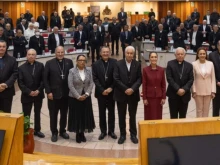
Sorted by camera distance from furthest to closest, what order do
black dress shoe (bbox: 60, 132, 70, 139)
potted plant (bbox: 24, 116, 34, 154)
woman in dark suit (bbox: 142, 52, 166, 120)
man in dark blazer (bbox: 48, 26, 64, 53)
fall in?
man in dark blazer (bbox: 48, 26, 64, 53) → black dress shoe (bbox: 60, 132, 70, 139) → woman in dark suit (bbox: 142, 52, 166, 120) → potted plant (bbox: 24, 116, 34, 154)

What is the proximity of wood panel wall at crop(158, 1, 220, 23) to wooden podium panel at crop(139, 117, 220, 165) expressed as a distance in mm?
28447

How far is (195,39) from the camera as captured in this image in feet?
53.3

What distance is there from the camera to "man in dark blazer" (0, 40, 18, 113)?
7.22 metres

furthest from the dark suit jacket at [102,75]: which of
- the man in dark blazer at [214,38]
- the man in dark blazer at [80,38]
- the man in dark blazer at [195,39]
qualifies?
the man in dark blazer at [80,38]

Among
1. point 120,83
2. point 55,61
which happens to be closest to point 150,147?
point 120,83

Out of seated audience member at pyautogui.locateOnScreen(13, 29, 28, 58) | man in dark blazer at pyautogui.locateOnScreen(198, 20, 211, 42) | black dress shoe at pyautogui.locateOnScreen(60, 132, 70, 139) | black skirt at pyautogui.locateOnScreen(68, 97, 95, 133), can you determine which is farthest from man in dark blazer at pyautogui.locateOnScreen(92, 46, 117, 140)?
man in dark blazer at pyautogui.locateOnScreen(198, 20, 211, 42)

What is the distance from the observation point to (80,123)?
7227 millimetres

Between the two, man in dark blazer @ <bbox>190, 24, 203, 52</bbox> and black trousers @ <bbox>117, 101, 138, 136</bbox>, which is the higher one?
man in dark blazer @ <bbox>190, 24, 203, 52</bbox>

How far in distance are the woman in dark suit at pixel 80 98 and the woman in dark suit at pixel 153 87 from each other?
1022 millimetres

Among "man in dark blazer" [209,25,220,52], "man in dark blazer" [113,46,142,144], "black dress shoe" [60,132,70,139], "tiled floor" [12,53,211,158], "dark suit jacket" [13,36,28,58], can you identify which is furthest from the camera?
"man in dark blazer" [209,25,220,52]

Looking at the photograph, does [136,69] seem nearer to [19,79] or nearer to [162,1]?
[19,79]

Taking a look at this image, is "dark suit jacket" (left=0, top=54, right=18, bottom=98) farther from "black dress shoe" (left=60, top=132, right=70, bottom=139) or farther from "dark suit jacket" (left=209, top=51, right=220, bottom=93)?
"dark suit jacket" (left=209, top=51, right=220, bottom=93)

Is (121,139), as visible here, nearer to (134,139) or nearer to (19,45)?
(134,139)

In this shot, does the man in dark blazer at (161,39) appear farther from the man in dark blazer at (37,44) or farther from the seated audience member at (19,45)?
the seated audience member at (19,45)
